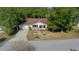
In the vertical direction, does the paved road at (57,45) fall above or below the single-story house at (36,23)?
below

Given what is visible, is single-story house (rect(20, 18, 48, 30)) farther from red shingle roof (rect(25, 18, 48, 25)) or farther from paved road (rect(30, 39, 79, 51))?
paved road (rect(30, 39, 79, 51))

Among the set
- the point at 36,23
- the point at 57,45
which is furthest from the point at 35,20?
the point at 57,45

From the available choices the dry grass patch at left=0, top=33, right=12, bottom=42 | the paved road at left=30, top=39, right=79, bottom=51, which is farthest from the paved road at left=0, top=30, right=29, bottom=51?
the paved road at left=30, top=39, right=79, bottom=51

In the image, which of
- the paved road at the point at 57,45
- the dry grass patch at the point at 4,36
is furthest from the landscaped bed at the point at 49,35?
the dry grass patch at the point at 4,36

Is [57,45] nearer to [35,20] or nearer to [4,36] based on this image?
[35,20]

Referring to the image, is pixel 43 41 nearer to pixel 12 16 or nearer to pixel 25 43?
pixel 25 43

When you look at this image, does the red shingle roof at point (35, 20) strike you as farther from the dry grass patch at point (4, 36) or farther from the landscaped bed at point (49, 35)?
the dry grass patch at point (4, 36)
